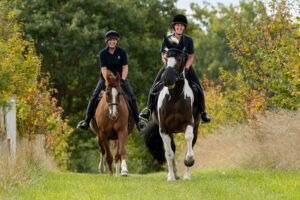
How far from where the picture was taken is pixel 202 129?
22.8 m

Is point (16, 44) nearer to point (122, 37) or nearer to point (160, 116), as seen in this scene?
point (160, 116)

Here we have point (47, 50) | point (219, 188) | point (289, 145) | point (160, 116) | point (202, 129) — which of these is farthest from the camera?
point (47, 50)

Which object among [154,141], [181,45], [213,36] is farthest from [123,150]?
[213,36]

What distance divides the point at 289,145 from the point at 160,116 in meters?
3.27

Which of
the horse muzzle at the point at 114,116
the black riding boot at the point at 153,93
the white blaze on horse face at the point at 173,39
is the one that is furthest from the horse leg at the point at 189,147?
the horse muzzle at the point at 114,116

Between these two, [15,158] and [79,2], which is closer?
[15,158]

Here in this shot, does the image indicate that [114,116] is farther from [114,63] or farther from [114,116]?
[114,63]

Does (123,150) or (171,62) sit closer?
(171,62)

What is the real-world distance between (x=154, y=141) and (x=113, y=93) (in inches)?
89.8

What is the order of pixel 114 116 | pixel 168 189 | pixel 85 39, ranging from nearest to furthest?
1. pixel 168 189
2. pixel 114 116
3. pixel 85 39

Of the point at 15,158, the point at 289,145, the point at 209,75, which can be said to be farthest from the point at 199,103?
the point at 209,75

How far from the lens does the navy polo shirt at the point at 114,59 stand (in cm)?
1366

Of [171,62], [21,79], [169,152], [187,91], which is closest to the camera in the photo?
A: [171,62]

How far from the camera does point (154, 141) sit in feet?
47.6
